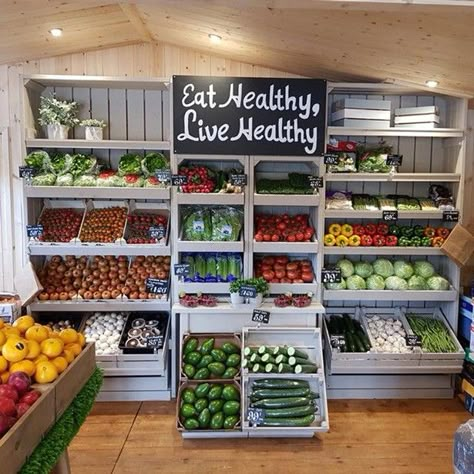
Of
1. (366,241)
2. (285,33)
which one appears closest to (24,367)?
(285,33)

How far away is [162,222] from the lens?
3.87 metres

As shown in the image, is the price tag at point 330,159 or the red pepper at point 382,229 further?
the red pepper at point 382,229

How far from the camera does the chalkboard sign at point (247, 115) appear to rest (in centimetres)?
356

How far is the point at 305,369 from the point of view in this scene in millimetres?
3377

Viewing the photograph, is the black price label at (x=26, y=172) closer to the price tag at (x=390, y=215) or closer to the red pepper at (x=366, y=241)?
the red pepper at (x=366, y=241)

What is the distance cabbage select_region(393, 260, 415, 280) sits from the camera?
12.7 feet

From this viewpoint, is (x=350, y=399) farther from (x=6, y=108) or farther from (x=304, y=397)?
(x=6, y=108)

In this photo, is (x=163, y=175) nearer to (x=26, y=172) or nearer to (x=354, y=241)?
(x=26, y=172)

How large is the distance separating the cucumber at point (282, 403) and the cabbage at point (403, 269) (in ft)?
4.29

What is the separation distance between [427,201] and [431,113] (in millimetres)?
680

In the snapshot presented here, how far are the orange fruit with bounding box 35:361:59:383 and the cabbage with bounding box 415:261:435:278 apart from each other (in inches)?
115

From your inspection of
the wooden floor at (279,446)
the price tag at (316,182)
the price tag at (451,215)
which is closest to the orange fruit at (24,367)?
the wooden floor at (279,446)

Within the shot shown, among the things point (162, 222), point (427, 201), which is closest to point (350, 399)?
point (427, 201)

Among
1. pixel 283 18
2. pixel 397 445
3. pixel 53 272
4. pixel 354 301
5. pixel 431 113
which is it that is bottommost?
pixel 397 445
